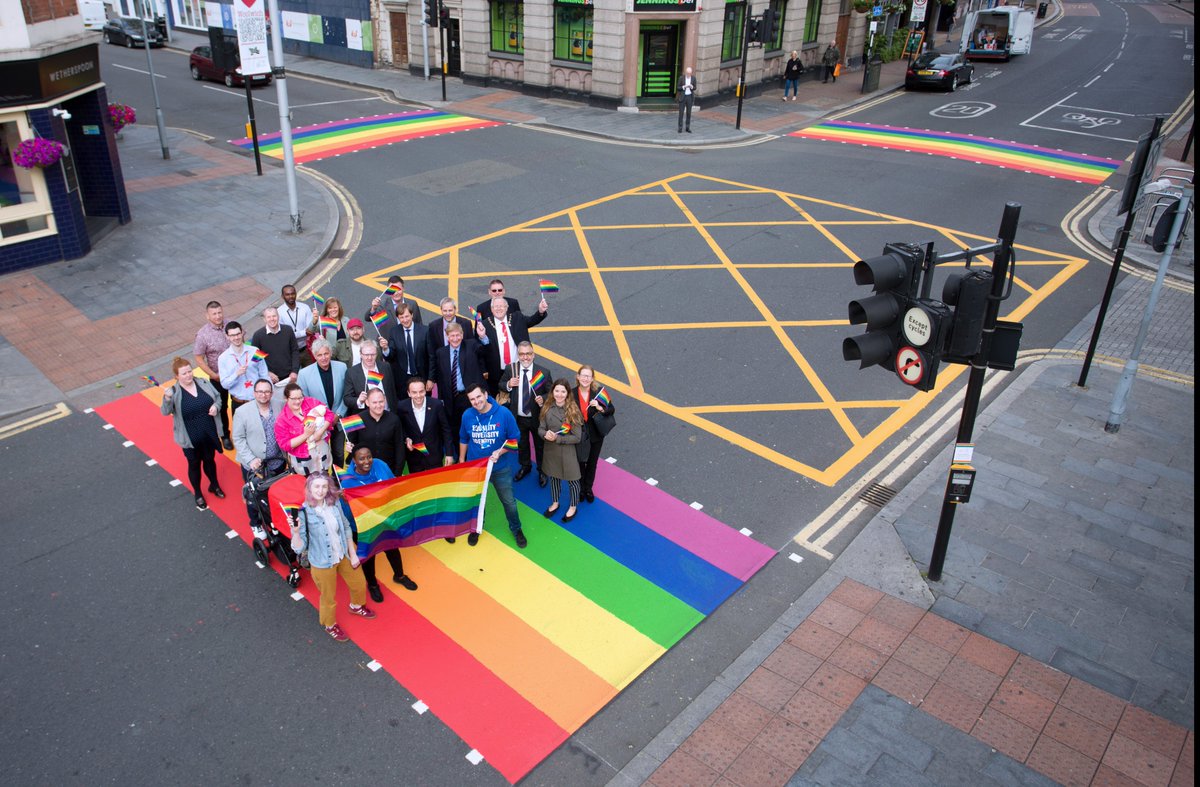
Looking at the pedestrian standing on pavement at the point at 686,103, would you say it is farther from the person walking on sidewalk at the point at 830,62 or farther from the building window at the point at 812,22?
the building window at the point at 812,22

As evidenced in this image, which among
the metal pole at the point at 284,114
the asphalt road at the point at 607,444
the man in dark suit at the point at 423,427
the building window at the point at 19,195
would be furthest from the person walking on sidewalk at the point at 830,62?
the man in dark suit at the point at 423,427

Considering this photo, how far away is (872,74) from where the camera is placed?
32688mm

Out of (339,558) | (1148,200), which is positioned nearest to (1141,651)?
(339,558)

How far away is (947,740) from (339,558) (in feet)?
17.0

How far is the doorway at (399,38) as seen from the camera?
3456 centimetres

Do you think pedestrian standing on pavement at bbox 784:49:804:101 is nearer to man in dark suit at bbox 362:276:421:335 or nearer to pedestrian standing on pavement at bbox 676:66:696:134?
pedestrian standing on pavement at bbox 676:66:696:134

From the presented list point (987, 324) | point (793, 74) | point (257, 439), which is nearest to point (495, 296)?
point (257, 439)

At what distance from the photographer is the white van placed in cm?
3991

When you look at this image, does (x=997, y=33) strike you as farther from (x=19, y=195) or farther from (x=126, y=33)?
(x=126, y=33)

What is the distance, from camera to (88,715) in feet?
22.2

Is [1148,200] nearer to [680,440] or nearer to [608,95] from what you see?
[680,440]

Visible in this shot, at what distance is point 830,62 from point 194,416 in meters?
32.1

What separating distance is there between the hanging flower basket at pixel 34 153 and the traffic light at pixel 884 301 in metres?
14.0

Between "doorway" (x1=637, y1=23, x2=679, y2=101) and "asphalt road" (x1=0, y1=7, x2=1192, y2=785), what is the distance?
6.46m
